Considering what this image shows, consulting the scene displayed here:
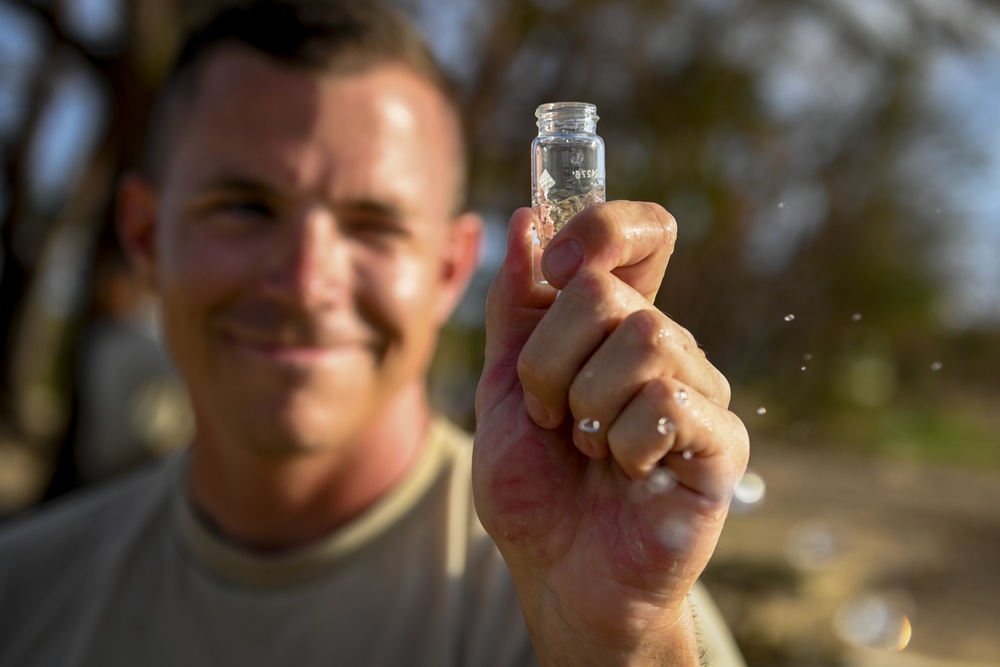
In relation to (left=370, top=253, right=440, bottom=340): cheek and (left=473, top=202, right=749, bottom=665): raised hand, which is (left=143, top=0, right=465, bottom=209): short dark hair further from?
(left=473, top=202, right=749, bottom=665): raised hand

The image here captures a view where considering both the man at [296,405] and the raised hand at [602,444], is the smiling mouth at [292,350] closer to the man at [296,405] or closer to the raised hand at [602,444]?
the man at [296,405]

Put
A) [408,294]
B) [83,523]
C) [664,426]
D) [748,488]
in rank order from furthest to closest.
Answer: [83,523], [408,294], [748,488], [664,426]

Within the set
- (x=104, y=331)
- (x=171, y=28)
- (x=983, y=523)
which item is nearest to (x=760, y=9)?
(x=171, y=28)

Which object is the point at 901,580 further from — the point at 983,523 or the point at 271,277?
the point at 271,277

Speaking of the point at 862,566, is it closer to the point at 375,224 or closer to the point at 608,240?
the point at 375,224

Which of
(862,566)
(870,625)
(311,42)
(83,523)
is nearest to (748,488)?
(311,42)

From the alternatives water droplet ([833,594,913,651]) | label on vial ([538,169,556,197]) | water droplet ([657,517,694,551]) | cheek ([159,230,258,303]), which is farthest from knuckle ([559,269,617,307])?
water droplet ([833,594,913,651])

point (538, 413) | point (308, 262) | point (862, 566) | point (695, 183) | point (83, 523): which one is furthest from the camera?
point (862, 566)
